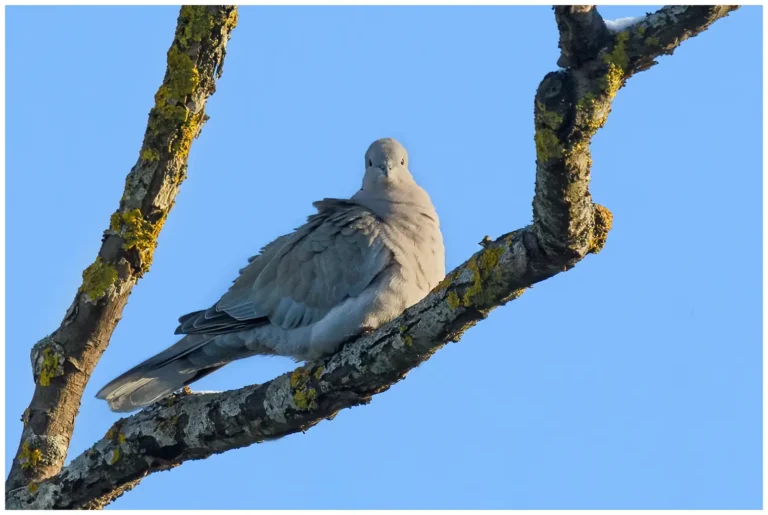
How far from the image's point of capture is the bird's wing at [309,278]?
5.11 meters

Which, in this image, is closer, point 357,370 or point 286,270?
point 357,370

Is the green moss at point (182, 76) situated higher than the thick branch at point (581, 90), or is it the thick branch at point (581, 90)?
the green moss at point (182, 76)

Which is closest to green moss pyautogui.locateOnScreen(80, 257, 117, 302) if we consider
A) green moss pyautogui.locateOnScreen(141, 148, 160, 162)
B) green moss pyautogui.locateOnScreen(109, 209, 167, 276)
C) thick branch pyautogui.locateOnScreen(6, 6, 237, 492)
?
thick branch pyautogui.locateOnScreen(6, 6, 237, 492)

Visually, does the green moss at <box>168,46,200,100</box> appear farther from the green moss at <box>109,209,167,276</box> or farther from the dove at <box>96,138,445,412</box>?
the dove at <box>96,138,445,412</box>

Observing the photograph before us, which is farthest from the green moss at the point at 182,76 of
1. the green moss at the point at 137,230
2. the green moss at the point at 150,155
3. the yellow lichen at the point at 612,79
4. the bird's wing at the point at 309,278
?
the yellow lichen at the point at 612,79

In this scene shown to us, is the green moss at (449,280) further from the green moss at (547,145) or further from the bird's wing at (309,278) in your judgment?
the bird's wing at (309,278)

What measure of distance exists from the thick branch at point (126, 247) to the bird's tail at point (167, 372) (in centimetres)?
28

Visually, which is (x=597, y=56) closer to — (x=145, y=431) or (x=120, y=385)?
(x=145, y=431)

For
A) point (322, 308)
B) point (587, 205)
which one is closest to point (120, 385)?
point (322, 308)

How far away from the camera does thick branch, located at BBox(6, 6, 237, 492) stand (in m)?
4.29

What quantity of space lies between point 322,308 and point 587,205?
7.53 ft

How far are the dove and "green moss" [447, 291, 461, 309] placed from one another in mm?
1284

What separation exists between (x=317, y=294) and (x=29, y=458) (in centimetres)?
161

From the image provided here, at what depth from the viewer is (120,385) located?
494cm
